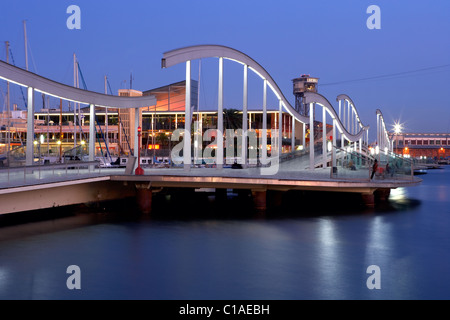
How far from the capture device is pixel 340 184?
24656 mm

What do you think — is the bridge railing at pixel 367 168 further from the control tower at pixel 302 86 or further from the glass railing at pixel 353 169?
the control tower at pixel 302 86

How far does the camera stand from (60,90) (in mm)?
24812

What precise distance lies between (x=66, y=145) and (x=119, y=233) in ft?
201

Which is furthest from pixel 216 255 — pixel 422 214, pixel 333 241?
pixel 422 214

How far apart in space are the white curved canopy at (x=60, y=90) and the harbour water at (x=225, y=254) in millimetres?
5247

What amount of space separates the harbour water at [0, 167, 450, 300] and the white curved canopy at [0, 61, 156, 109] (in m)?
5.25

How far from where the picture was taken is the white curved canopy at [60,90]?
21247 mm

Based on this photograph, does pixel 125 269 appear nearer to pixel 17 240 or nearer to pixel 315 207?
pixel 17 240

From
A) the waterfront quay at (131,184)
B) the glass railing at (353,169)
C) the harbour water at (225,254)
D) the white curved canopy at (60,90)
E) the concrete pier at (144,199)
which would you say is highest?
the white curved canopy at (60,90)

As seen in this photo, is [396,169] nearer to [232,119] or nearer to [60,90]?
[60,90]

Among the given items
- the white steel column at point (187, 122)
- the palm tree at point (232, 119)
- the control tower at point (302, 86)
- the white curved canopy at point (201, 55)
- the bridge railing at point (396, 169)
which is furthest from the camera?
the control tower at point (302, 86)

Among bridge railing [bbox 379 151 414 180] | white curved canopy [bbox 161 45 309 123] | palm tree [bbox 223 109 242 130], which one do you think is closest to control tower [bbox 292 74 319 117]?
palm tree [bbox 223 109 242 130]

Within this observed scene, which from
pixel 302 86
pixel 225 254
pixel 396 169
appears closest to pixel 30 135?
pixel 225 254

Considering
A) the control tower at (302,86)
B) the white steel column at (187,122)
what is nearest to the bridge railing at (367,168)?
the white steel column at (187,122)
